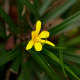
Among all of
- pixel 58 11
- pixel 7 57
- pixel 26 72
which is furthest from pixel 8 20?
pixel 58 11

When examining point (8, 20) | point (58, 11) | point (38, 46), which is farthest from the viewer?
point (58, 11)

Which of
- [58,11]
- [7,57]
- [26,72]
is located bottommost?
[26,72]

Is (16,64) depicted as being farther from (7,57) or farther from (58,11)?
(58,11)

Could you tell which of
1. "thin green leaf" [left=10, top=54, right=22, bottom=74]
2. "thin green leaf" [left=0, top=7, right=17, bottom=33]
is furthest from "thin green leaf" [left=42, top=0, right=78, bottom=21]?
"thin green leaf" [left=10, top=54, right=22, bottom=74]

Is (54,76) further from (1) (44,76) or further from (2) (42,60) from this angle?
(1) (44,76)

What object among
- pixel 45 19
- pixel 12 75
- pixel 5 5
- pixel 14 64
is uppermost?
pixel 5 5

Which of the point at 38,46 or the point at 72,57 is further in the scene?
the point at 72,57

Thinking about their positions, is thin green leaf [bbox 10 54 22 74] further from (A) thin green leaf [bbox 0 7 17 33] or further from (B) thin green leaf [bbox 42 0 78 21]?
(B) thin green leaf [bbox 42 0 78 21]

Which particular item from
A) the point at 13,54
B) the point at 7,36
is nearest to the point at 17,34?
the point at 7,36

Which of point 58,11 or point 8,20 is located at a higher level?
point 58,11

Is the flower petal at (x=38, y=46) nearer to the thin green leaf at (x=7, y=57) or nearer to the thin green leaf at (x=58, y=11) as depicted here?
the thin green leaf at (x=7, y=57)

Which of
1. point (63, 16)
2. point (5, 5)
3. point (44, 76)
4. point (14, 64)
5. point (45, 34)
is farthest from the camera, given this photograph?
point (63, 16)
